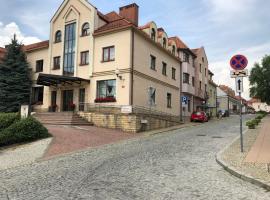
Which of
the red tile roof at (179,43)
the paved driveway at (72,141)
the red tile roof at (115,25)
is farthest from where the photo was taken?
the red tile roof at (179,43)

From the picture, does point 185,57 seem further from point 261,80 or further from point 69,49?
point 261,80

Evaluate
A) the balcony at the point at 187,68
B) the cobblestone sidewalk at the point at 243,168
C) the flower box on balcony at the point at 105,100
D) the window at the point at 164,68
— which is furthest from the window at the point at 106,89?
the cobblestone sidewalk at the point at 243,168

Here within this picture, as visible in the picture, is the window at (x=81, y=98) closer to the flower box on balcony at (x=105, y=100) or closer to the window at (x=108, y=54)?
the flower box on balcony at (x=105, y=100)

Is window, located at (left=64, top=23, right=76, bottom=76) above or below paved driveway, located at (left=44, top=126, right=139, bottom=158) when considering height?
above

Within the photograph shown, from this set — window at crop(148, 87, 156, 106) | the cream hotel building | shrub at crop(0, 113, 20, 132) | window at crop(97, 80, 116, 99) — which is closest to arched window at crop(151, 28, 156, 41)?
the cream hotel building

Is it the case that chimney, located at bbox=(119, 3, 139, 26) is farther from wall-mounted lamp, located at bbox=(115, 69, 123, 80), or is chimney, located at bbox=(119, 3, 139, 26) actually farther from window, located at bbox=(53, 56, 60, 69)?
window, located at bbox=(53, 56, 60, 69)

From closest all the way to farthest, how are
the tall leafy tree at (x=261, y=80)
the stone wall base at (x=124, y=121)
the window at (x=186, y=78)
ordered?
the stone wall base at (x=124, y=121) → the window at (x=186, y=78) → the tall leafy tree at (x=261, y=80)

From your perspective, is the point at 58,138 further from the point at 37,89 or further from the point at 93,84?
the point at 37,89

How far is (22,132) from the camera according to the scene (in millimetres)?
14258

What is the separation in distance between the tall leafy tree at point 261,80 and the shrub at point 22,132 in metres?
47.5

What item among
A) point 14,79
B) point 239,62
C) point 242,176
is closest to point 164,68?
point 14,79

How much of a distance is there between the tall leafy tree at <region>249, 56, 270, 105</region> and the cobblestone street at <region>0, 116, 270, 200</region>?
47121mm

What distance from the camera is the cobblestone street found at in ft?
20.7

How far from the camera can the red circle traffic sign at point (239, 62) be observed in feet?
36.3
